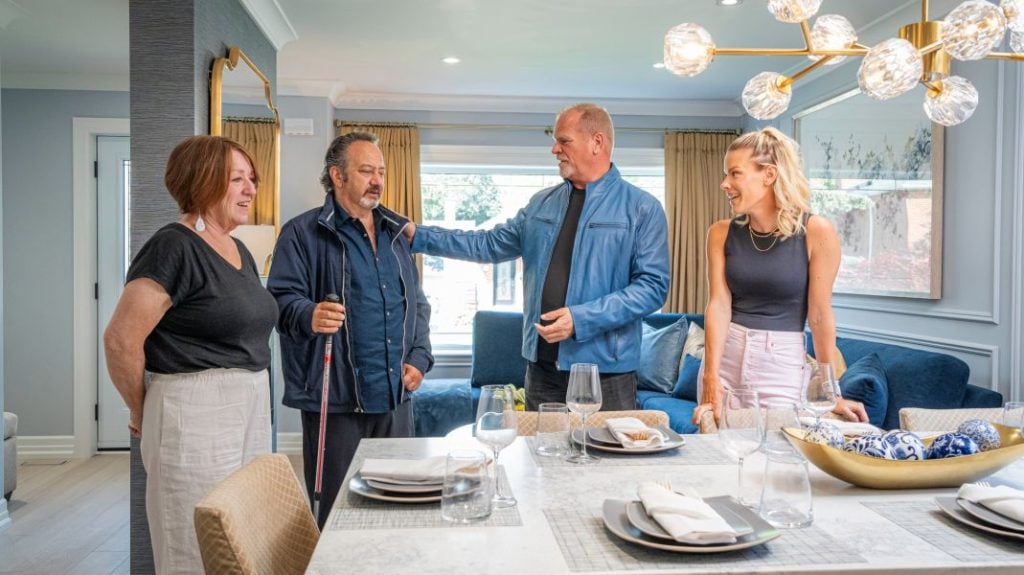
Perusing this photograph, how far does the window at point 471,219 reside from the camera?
6.03 meters

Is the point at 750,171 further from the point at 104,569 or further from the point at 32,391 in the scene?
the point at 32,391

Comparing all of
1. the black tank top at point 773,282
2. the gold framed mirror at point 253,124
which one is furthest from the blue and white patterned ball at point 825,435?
the gold framed mirror at point 253,124

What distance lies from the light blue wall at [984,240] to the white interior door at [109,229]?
186 inches

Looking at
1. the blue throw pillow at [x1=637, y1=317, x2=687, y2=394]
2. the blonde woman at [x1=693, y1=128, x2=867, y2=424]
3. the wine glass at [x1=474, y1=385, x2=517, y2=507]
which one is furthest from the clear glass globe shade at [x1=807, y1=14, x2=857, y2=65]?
the blue throw pillow at [x1=637, y1=317, x2=687, y2=394]

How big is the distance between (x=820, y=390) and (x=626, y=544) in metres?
0.63

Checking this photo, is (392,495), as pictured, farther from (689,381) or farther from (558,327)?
(689,381)

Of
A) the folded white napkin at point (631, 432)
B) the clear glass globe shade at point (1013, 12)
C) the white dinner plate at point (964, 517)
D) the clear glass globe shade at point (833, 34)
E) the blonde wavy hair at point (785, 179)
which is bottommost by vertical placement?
the white dinner plate at point (964, 517)

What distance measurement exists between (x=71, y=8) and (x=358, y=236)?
2.44m

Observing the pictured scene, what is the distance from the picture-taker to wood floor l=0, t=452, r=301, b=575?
3.10 meters

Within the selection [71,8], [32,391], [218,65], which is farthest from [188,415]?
[32,391]

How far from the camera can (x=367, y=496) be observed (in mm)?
1315

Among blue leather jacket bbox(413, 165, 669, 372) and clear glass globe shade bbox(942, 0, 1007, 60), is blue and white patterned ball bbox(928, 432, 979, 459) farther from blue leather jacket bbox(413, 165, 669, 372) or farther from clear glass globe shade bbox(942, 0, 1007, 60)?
blue leather jacket bbox(413, 165, 669, 372)

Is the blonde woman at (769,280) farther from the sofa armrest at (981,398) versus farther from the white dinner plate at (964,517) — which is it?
the sofa armrest at (981,398)

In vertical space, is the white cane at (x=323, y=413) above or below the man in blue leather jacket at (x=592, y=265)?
below
